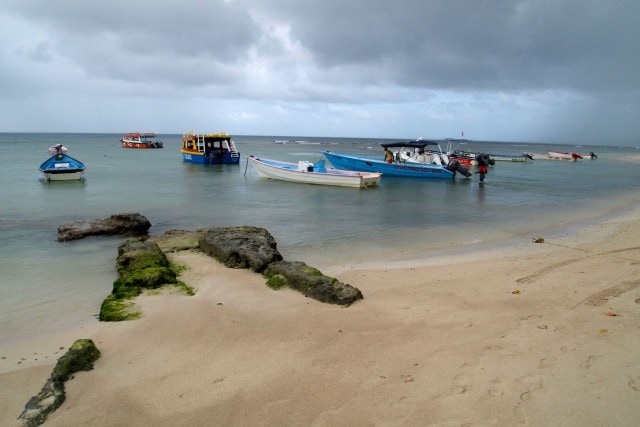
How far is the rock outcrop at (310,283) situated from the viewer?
6188mm

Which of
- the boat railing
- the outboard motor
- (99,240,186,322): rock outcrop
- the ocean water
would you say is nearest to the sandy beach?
(99,240,186,322): rock outcrop

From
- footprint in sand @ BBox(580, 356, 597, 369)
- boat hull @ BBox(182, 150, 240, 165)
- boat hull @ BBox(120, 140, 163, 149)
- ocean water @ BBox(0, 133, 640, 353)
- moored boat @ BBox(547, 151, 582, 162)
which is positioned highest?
moored boat @ BBox(547, 151, 582, 162)

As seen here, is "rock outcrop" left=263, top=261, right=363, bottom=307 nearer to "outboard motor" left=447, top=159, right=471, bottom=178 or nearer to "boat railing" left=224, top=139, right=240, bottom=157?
"outboard motor" left=447, top=159, right=471, bottom=178

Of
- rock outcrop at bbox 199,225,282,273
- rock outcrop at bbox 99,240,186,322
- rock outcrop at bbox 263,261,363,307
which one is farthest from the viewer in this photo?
rock outcrop at bbox 199,225,282,273

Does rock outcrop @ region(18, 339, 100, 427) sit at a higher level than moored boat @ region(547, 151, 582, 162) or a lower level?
lower

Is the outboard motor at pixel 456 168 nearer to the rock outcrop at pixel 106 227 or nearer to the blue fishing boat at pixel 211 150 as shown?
the blue fishing boat at pixel 211 150

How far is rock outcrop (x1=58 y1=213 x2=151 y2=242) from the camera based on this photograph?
11070 mm

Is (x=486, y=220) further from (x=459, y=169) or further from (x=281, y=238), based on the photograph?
(x=459, y=169)

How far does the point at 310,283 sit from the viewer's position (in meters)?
6.52

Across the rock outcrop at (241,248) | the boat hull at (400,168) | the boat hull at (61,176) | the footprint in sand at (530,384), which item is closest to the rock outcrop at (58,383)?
the rock outcrop at (241,248)

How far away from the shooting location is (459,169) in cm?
3111

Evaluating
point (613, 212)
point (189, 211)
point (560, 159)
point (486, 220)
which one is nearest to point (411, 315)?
point (486, 220)

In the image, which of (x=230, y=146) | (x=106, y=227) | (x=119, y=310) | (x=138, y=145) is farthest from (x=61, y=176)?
(x=138, y=145)

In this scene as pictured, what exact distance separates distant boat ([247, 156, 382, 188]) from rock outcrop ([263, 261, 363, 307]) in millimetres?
17078
